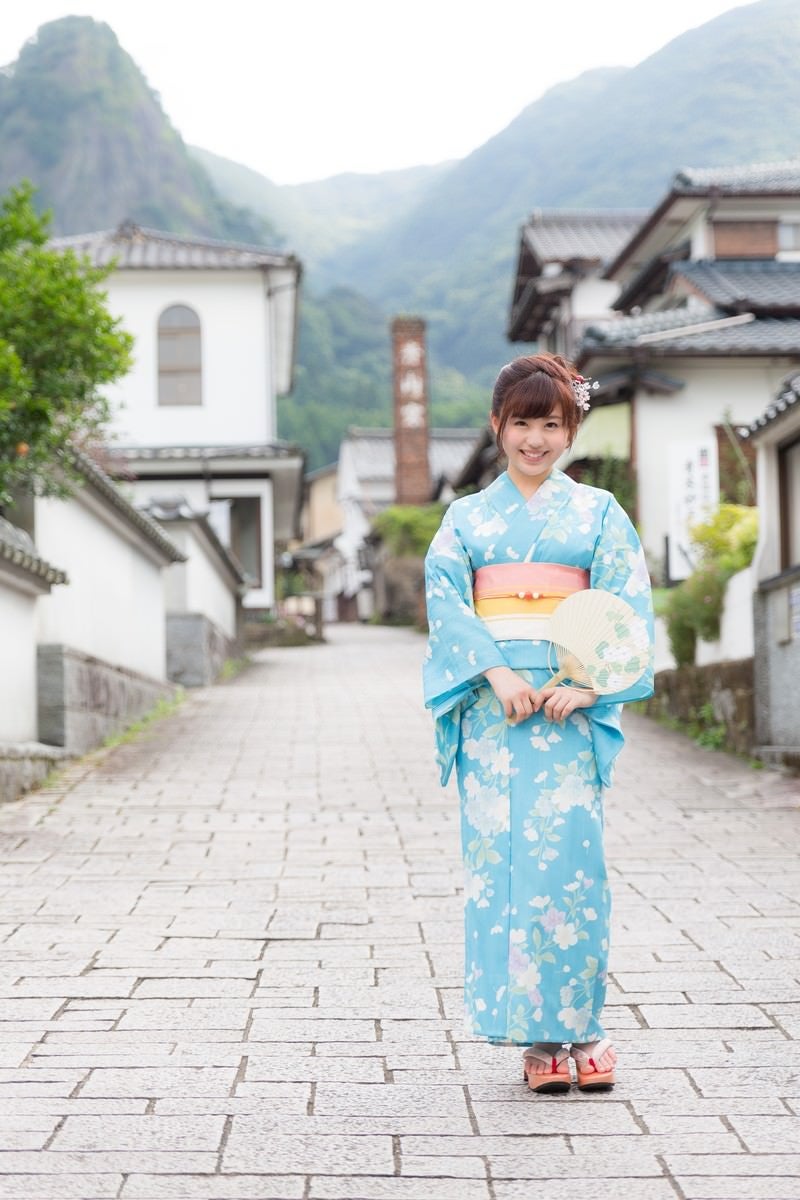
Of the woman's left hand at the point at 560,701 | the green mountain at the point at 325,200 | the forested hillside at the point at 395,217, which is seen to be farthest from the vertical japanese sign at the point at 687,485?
the green mountain at the point at 325,200

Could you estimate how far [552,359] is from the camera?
3.96 metres

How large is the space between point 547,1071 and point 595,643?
1.15 m

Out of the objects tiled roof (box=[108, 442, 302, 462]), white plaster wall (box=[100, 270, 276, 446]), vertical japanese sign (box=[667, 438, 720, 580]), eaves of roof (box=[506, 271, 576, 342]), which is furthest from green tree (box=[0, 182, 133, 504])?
eaves of roof (box=[506, 271, 576, 342])

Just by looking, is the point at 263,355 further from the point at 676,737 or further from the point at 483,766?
→ the point at 483,766

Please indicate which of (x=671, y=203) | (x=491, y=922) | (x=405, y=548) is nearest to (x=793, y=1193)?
(x=491, y=922)

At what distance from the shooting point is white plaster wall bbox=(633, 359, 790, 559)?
19.8 meters

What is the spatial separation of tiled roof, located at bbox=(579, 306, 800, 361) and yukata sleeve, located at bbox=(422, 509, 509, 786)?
15.2m

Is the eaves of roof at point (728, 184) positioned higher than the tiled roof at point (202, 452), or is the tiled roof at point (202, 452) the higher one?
the eaves of roof at point (728, 184)

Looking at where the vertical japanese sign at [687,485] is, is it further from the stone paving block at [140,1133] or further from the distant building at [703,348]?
the stone paving block at [140,1133]

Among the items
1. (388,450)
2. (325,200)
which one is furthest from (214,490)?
(325,200)

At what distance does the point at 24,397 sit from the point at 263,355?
17.1 m

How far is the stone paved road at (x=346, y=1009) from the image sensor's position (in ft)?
10.2

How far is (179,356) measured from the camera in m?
26.2

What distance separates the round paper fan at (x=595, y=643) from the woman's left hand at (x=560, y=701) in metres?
0.04
